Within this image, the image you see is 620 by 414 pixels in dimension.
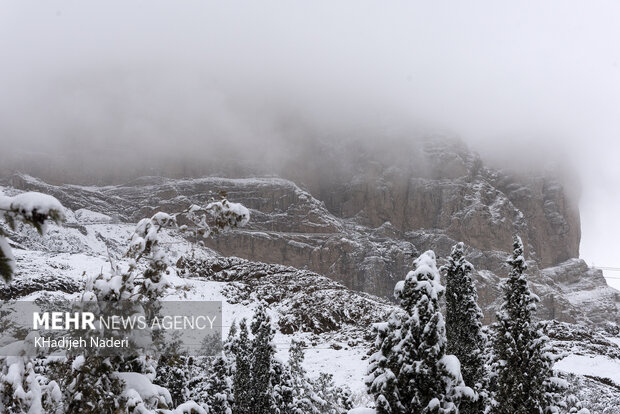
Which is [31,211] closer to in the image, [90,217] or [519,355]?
[519,355]

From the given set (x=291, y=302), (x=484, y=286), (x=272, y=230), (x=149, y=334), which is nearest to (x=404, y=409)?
(x=149, y=334)

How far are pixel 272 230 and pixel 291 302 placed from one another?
248 ft

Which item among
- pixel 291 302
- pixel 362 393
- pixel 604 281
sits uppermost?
pixel 362 393

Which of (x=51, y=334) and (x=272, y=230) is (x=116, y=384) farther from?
(x=272, y=230)

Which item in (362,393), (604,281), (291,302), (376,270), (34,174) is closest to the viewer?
(362,393)

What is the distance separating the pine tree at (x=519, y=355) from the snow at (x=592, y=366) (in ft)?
181

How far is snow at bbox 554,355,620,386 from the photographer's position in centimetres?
6956

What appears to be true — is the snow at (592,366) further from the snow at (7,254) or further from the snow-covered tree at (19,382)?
the snow at (7,254)

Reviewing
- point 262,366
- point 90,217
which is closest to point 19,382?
point 262,366

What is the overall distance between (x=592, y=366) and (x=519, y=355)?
211 ft

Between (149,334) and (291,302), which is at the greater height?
(149,334)

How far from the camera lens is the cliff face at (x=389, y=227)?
163500 millimetres

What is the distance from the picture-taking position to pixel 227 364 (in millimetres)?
31391

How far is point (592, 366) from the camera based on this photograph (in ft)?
242
